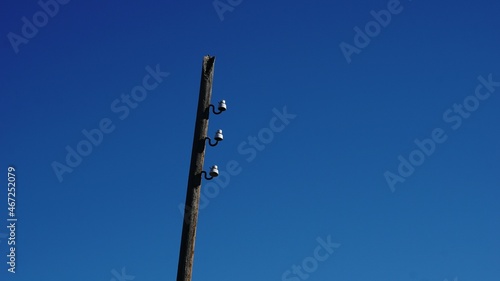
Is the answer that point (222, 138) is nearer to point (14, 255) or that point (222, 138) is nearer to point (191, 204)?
point (191, 204)

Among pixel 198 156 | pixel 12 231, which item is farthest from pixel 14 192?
pixel 198 156

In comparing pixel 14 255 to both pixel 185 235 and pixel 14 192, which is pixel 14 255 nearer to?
pixel 14 192

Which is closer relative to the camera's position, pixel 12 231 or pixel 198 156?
pixel 198 156

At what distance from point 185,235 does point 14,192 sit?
704 centimetres

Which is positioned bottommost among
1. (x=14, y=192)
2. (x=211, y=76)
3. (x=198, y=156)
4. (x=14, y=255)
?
(x=198, y=156)

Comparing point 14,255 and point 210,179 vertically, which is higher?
point 14,255

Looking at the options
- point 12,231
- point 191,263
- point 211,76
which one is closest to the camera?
point 191,263

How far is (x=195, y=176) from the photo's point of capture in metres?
8.71

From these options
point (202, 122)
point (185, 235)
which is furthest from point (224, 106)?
point (185, 235)

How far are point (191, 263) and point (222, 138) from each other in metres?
1.87

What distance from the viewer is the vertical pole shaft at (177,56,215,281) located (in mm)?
8172

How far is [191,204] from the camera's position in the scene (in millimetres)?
8484

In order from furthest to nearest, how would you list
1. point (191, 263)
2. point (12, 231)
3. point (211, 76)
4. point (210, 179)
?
1. point (12, 231)
2. point (211, 76)
3. point (210, 179)
4. point (191, 263)

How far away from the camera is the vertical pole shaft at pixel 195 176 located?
8.17 meters
